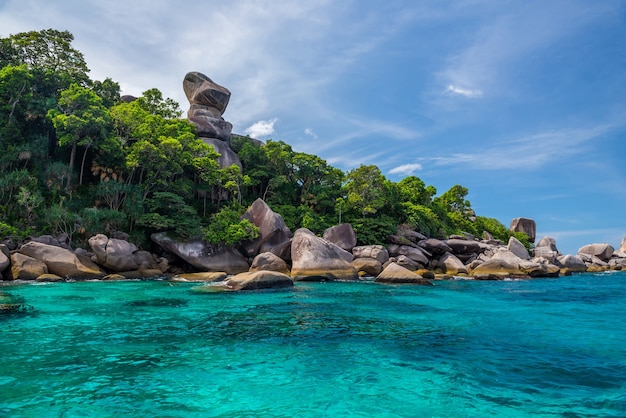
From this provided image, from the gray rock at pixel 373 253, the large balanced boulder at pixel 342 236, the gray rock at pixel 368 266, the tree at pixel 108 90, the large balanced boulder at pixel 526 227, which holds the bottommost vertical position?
the gray rock at pixel 368 266

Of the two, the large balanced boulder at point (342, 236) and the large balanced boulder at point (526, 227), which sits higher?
the large balanced boulder at point (526, 227)

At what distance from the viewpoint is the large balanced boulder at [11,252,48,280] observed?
63.8 feet

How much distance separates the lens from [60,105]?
28.2 m

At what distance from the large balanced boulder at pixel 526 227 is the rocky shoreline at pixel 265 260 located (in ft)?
76.4

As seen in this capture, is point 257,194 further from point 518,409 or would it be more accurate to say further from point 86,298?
point 518,409

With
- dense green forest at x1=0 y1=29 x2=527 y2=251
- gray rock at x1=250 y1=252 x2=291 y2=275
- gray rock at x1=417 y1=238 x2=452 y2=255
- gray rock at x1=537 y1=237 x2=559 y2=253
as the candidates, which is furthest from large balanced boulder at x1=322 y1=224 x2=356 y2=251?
gray rock at x1=537 y1=237 x2=559 y2=253

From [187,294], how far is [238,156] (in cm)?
2545

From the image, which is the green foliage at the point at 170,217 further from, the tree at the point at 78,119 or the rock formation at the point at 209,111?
the rock formation at the point at 209,111

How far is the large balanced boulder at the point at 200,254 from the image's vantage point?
26094 mm

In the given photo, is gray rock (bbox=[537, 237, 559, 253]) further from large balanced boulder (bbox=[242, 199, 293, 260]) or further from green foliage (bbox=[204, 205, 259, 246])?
green foliage (bbox=[204, 205, 259, 246])

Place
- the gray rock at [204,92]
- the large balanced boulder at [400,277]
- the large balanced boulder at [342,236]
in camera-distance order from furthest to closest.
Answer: the gray rock at [204,92], the large balanced boulder at [342,236], the large balanced boulder at [400,277]

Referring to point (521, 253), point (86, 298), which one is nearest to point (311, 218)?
point (86, 298)

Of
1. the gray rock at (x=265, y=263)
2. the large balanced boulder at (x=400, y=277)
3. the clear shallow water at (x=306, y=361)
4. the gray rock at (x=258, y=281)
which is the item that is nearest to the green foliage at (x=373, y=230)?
the large balanced boulder at (x=400, y=277)

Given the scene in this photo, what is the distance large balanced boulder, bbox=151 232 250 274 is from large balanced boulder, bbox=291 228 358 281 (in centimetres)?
515
